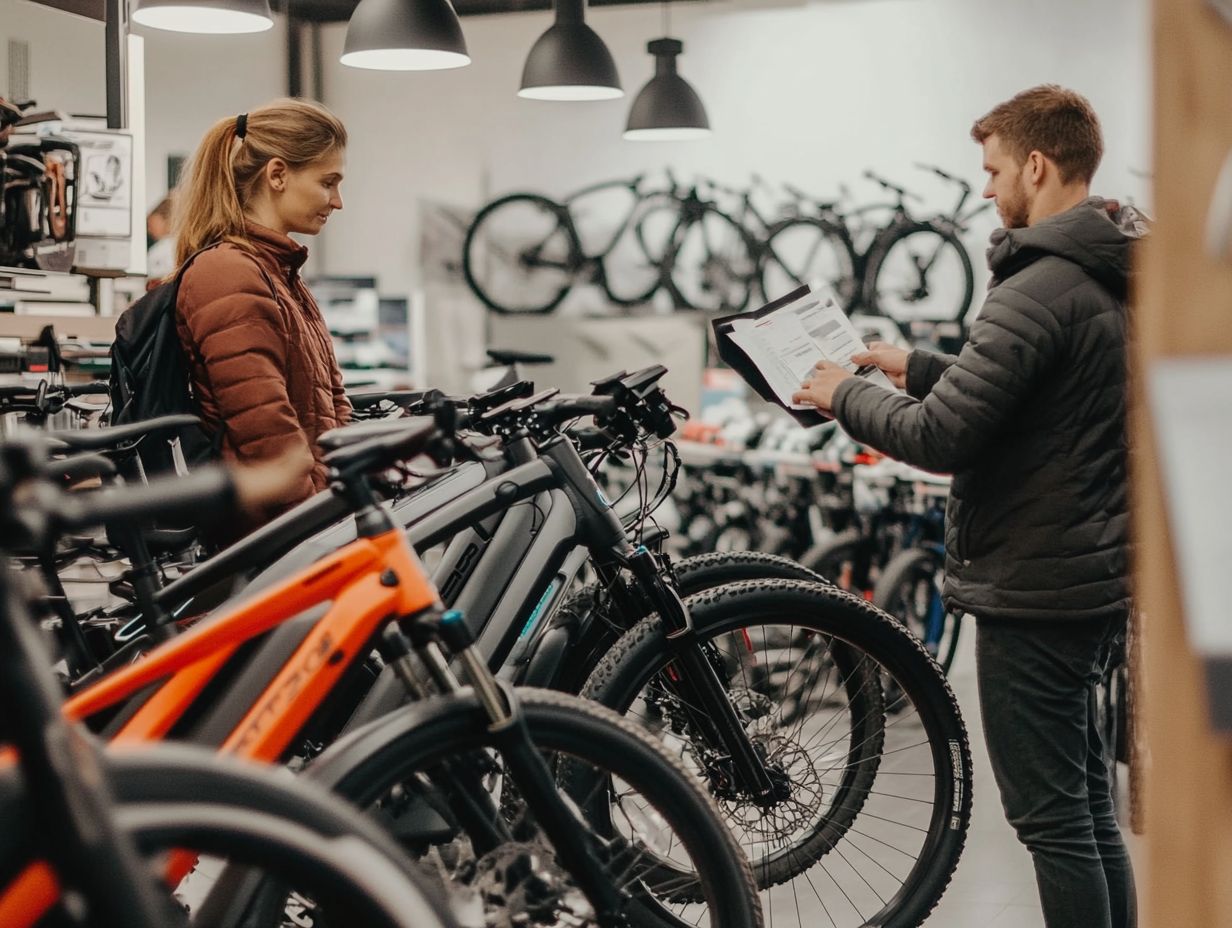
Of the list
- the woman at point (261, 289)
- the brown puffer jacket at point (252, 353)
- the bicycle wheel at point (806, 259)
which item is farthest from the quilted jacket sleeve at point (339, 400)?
the bicycle wheel at point (806, 259)

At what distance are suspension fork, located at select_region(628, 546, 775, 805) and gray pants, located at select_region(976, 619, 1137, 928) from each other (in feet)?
1.39

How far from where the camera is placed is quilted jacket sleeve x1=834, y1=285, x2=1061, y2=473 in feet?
7.51

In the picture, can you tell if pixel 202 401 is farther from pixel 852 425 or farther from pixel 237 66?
pixel 237 66

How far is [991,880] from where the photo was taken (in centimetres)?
359

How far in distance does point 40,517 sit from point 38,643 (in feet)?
0.29

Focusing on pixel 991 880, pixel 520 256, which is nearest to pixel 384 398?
pixel 991 880

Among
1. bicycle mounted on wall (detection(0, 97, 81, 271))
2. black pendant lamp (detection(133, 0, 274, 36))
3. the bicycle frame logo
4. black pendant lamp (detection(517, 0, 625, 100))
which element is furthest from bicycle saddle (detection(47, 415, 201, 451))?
black pendant lamp (detection(517, 0, 625, 100))

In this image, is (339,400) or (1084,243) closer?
(1084,243)

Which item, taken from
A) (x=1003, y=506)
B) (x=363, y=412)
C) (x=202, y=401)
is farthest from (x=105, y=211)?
(x=1003, y=506)

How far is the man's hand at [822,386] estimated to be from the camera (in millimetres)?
2574

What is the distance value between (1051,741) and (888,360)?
76 cm

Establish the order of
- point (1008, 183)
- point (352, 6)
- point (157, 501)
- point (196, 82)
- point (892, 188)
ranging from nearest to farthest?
1. point (157, 501)
2. point (1008, 183)
3. point (892, 188)
4. point (196, 82)
5. point (352, 6)

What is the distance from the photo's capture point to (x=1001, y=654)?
2385 mm

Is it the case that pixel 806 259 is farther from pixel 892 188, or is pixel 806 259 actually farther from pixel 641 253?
pixel 641 253
